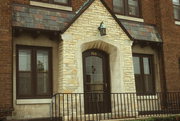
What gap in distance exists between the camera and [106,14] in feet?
35.8

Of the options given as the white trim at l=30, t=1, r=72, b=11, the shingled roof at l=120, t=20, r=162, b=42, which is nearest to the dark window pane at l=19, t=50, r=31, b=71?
the white trim at l=30, t=1, r=72, b=11

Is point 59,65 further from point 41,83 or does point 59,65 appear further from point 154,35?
point 154,35

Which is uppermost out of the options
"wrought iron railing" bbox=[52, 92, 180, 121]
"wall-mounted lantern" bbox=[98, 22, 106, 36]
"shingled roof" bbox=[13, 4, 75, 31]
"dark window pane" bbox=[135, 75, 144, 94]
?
"shingled roof" bbox=[13, 4, 75, 31]

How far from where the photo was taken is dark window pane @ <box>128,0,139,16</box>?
505 inches

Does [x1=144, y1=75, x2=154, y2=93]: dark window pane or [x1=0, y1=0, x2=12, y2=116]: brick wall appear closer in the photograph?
[x1=0, y1=0, x2=12, y2=116]: brick wall

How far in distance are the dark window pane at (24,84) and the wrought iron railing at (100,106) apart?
3.29ft

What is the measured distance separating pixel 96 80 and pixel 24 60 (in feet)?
9.81

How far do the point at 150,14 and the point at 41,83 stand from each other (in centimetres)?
658

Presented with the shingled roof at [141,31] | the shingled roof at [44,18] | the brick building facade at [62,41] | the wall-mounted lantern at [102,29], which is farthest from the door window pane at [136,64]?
the wall-mounted lantern at [102,29]

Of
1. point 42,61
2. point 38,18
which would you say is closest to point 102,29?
point 38,18

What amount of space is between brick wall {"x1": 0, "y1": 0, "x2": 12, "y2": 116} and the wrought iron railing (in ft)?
5.14

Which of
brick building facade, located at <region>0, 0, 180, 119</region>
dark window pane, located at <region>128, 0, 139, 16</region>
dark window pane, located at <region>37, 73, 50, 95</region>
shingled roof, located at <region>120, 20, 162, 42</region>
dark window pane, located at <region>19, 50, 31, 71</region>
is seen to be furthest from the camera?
dark window pane, located at <region>128, 0, 139, 16</region>

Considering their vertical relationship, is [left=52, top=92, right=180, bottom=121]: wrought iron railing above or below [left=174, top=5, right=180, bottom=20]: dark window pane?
below

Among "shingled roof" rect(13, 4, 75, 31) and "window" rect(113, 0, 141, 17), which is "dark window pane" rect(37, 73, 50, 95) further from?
"window" rect(113, 0, 141, 17)
